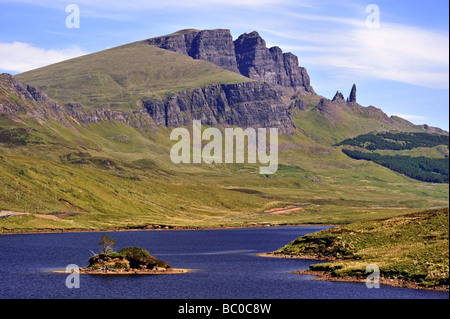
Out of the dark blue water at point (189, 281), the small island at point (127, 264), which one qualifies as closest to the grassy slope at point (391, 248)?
the dark blue water at point (189, 281)

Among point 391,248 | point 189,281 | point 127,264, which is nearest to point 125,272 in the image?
point 127,264

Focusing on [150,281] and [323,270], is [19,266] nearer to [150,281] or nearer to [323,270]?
[150,281]

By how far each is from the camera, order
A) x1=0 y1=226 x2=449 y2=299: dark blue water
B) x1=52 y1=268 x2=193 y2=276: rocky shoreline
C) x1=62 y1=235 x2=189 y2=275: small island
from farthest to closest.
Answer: x1=62 y1=235 x2=189 y2=275: small island
x1=52 y1=268 x2=193 y2=276: rocky shoreline
x1=0 y1=226 x2=449 y2=299: dark blue water

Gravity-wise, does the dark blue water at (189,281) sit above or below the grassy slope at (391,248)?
below

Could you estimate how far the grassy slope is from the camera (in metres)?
108

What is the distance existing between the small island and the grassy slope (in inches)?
1285

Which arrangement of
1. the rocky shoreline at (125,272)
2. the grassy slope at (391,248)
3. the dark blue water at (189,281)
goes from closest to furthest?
the dark blue water at (189,281) < the grassy slope at (391,248) < the rocky shoreline at (125,272)

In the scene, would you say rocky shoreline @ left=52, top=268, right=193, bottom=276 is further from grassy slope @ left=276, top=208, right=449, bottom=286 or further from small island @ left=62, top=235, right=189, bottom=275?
grassy slope @ left=276, top=208, right=449, bottom=286

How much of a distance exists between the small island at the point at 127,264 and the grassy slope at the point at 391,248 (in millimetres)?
32636

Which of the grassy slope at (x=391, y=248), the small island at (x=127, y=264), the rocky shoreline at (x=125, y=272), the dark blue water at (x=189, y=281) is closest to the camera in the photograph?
the dark blue water at (x=189, y=281)

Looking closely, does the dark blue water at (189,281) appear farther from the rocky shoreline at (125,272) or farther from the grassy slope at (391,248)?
the grassy slope at (391,248)

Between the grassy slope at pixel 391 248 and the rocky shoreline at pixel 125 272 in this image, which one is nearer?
the grassy slope at pixel 391 248

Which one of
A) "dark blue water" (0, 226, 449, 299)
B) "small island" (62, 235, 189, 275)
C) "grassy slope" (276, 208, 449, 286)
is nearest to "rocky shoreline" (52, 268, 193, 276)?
"small island" (62, 235, 189, 275)

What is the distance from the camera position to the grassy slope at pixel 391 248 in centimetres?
10750
